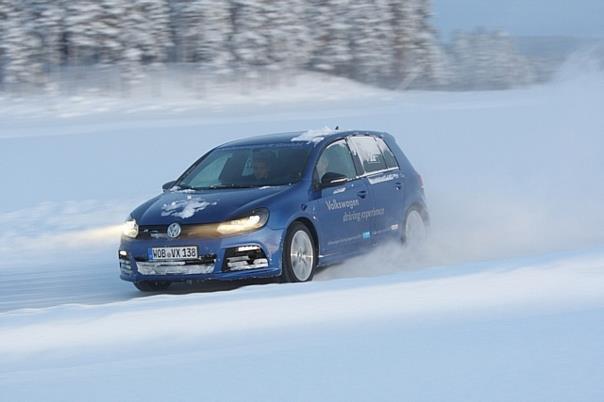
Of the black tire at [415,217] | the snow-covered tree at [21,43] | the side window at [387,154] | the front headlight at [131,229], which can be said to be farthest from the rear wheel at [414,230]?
the snow-covered tree at [21,43]

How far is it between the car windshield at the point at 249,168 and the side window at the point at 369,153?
0.84 m

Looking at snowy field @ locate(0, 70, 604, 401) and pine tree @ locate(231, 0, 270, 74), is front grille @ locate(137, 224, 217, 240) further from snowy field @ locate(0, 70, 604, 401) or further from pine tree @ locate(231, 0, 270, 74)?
pine tree @ locate(231, 0, 270, 74)

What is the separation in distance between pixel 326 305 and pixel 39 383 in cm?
230

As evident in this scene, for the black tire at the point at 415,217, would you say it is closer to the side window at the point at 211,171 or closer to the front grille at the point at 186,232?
the side window at the point at 211,171

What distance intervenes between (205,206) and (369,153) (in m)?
2.57

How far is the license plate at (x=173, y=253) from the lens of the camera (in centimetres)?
1039

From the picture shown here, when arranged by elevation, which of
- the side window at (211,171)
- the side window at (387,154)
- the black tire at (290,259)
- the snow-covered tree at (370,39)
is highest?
the side window at (211,171)

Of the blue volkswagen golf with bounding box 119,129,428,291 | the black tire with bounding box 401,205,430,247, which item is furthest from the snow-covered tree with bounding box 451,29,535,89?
the blue volkswagen golf with bounding box 119,129,428,291

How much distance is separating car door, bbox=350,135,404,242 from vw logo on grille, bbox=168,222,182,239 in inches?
90.8

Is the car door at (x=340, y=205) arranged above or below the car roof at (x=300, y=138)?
below

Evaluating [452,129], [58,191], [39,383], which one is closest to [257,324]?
[39,383]

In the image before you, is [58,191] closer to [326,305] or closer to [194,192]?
[194,192]

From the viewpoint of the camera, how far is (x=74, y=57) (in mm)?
46031

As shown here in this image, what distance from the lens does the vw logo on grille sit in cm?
1043
